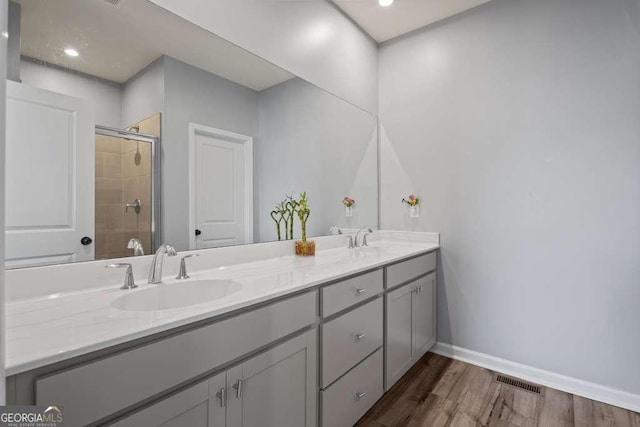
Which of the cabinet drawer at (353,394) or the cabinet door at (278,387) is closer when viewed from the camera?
the cabinet door at (278,387)

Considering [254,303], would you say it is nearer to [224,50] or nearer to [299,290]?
[299,290]

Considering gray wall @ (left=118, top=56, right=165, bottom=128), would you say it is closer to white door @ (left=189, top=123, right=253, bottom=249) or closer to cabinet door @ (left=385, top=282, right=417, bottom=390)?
white door @ (left=189, top=123, right=253, bottom=249)

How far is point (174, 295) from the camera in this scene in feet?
3.95

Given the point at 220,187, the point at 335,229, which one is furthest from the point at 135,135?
the point at 335,229

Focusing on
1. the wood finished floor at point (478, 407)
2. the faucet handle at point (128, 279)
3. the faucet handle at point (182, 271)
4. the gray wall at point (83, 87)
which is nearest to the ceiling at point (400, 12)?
the gray wall at point (83, 87)

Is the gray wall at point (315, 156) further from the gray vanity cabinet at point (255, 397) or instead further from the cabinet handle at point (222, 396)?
the cabinet handle at point (222, 396)

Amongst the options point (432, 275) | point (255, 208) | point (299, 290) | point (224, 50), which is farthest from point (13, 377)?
point (432, 275)

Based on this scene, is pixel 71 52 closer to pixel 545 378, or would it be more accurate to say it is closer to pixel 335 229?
pixel 335 229

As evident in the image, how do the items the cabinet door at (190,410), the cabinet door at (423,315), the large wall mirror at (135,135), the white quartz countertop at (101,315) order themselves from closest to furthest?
the white quartz countertop at (101,315), the cabinet door at (190,410), the large wall mirror at (135,135), the cabinet door at (423,315)

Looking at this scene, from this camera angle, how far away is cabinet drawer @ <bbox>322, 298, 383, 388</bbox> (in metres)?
1.31

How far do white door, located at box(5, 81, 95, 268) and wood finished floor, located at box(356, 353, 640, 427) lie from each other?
5.22ft

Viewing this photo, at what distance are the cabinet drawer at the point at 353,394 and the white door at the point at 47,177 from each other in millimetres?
1156

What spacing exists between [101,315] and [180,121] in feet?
2.96

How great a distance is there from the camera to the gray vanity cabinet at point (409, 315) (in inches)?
69.6
